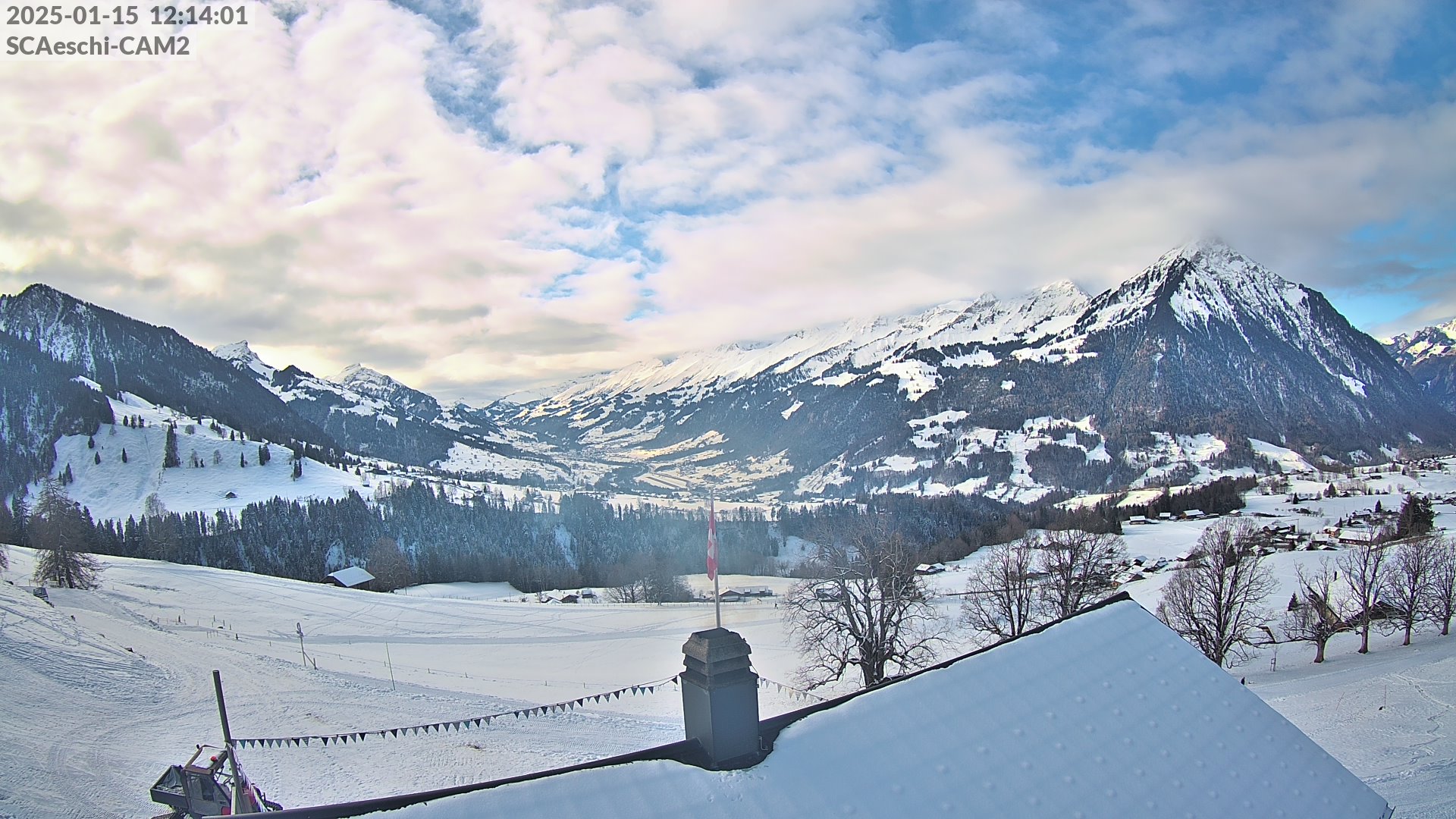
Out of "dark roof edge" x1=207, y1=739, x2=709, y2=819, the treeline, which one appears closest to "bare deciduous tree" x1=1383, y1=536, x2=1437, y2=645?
"dark roof edge" x1=207, y1=739, x2=709, y2=819

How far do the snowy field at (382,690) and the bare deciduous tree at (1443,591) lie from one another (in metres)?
3.31

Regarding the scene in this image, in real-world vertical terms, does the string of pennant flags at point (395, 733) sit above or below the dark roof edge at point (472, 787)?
below

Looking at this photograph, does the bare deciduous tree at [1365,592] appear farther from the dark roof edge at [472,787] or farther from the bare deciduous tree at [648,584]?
the bare deciduous tree at [648,584]

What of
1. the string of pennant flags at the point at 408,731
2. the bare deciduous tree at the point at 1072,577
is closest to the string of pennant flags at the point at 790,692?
the string of pennant flags at the point at 408,731

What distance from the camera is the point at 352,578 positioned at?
365ft

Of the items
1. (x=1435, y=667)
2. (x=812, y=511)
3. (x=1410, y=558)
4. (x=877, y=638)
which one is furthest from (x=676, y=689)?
(x=812, y=511)

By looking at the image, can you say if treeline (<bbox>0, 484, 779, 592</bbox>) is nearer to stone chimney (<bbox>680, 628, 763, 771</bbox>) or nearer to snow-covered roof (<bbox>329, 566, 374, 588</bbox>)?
snow-covered roof (<bbox>329, 566, 374, 588</bbox>)

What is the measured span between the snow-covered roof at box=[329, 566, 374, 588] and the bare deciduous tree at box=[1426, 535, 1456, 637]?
12292cm

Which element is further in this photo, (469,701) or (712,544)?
(469,701)

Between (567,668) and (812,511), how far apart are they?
14979cm

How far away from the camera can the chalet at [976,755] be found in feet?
27.6

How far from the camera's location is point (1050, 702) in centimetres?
1144

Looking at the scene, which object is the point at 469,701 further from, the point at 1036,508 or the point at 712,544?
the point at 1036,508

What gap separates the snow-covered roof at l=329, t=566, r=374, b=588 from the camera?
361 ft
